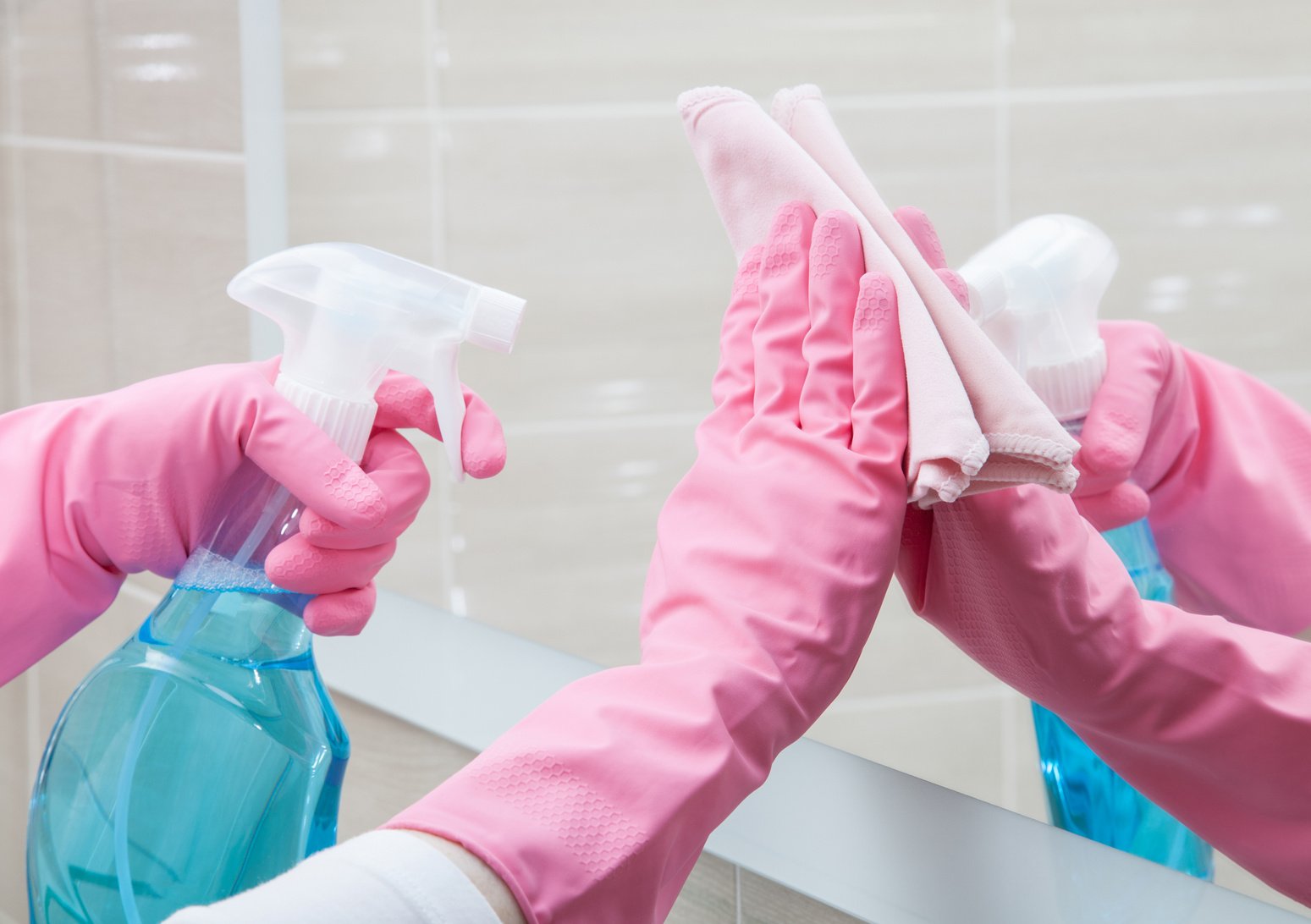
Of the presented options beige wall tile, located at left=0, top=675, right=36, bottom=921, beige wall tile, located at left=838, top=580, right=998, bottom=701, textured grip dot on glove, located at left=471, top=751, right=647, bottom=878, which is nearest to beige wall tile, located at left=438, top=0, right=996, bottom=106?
beige wall tile, located at left=838, top=580, right=998, bottom=701

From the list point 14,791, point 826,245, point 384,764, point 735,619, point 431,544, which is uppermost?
point 826,245

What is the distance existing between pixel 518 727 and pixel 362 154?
22.7 inches

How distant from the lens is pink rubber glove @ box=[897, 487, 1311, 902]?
0.38 m

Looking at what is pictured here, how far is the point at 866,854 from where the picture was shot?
504 mm

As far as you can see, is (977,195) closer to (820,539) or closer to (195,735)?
(820,539)

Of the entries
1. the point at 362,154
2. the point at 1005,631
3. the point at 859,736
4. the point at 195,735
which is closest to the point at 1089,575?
the point at 1005,631

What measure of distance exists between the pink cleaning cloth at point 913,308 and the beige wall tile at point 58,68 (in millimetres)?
746

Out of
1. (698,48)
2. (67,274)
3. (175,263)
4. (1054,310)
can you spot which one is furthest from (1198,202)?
(67,274)

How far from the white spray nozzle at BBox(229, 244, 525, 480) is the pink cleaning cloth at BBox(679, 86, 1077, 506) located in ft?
0.31

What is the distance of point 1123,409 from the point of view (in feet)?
1.41

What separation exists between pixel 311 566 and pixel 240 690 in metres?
0.06

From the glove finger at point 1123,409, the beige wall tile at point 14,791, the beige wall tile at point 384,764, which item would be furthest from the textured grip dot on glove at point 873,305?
the beige wall tile at point 14,791

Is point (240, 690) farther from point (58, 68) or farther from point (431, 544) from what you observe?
point (58, 68)

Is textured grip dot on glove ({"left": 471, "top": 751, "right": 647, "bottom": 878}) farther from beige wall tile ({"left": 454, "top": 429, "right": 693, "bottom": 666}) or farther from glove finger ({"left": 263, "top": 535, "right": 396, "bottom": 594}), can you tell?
beige wall tile ({"left": 454, "top": 429, "right": 693, "bottom": 666})
